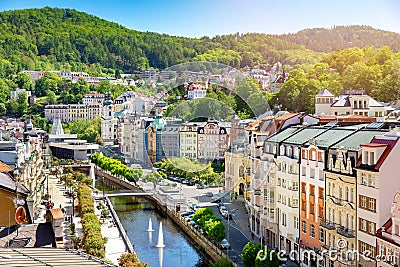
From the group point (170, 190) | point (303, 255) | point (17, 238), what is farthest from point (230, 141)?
point (17, 238)

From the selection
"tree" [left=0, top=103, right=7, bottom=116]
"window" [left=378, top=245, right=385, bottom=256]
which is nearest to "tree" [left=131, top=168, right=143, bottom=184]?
"window" [left=378, top=245, right=385, bottom=256]

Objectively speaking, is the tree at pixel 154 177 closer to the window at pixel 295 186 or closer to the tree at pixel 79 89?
the window at pixel 295 186

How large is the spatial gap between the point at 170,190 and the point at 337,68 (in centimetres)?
1922

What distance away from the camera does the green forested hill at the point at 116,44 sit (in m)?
42.5

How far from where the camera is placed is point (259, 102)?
21.5 m

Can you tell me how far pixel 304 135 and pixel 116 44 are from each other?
63308mm

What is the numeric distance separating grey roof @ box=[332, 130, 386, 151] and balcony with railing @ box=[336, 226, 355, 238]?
54.1 inches

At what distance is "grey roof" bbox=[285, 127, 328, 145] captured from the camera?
12.9m

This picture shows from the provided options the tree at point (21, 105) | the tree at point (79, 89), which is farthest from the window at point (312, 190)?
the tree at point (79, 89)

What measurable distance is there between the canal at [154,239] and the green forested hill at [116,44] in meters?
15.9

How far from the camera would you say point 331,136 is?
12203mm

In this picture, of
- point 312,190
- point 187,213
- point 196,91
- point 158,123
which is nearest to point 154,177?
point 158,123

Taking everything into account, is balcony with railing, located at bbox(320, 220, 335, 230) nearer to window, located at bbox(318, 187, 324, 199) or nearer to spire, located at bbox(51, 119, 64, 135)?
window, located at bbox(318, 187, 324, 199)

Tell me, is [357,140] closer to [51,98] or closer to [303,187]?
[303,187]
